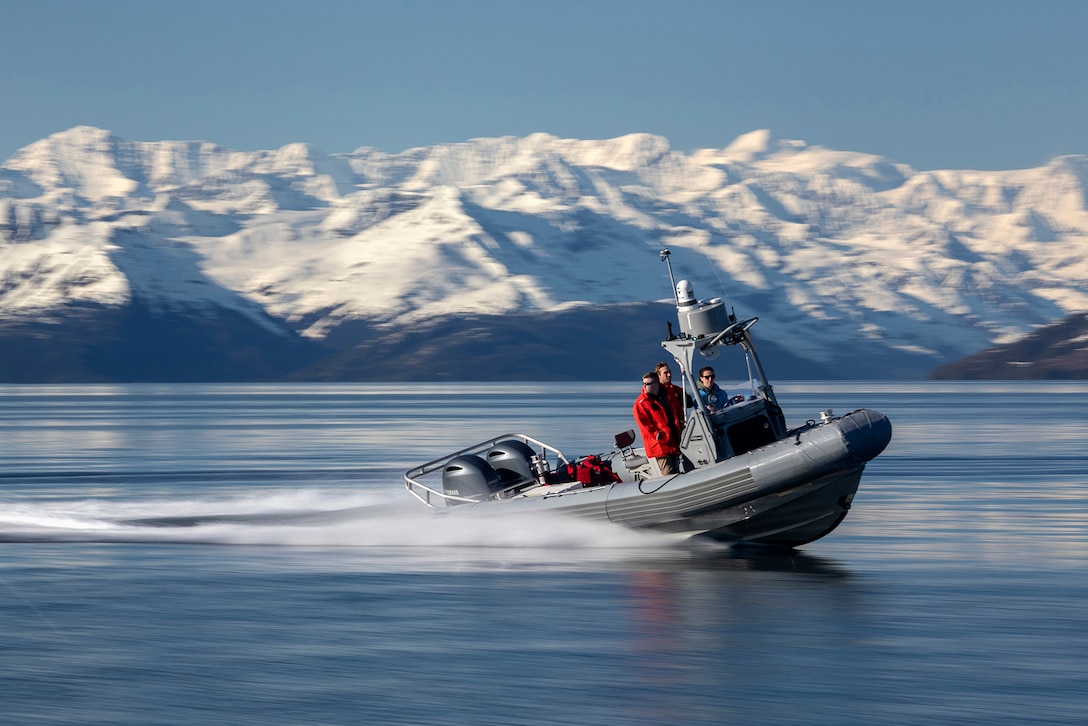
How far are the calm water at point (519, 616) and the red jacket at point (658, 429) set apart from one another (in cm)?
164

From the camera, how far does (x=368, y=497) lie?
32.1 meters

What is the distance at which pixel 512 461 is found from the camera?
2369 centimetres

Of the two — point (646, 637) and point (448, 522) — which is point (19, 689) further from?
Answer: point (448, 522)

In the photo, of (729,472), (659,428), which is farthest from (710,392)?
(729,472)

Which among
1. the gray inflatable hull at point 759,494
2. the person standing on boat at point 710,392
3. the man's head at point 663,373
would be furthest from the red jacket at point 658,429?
the person standing on boat at point 710,392

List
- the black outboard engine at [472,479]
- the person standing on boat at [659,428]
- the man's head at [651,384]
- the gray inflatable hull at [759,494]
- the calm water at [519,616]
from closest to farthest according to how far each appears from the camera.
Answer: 1. the calm water at [519,616]
2. the gray inflatable hull at [759,494]
3. the man's head at [651,384]
4. the person standing on boat at [659,428]
5. the black outboard engine at [472,479]

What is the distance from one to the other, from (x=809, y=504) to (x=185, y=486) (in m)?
19.9

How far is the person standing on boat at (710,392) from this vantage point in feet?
70.2

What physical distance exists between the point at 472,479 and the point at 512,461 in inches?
27.6

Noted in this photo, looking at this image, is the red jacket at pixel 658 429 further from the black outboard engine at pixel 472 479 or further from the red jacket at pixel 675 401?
the black outboard engine at pixel 472 479

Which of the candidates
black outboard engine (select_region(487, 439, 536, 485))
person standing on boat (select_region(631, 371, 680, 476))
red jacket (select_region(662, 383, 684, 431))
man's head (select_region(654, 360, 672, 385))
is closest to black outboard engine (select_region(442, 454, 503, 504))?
black outboard engine (select_region(487, 439, 536, 485))

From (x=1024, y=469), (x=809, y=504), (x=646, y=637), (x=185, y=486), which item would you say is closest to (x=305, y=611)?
(x=646, y=637)

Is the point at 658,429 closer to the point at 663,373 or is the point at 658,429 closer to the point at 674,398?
the point at 674,398

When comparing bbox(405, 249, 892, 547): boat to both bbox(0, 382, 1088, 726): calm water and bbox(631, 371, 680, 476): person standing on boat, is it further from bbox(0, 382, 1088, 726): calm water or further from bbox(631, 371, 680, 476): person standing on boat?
→ bbox(0, 382, 1088, 726): calm water
